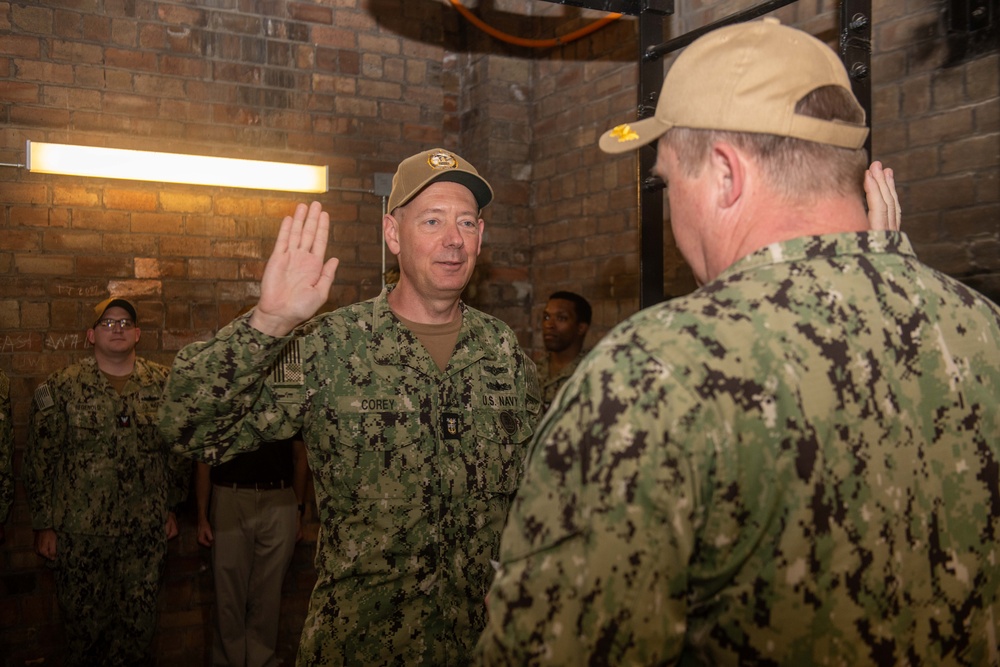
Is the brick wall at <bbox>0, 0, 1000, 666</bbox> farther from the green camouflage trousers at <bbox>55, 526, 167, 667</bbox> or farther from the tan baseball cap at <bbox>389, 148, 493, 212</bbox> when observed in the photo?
the tan baseball cap at <bbox>389, 148, 493, 212</bbox>

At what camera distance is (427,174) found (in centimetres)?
222

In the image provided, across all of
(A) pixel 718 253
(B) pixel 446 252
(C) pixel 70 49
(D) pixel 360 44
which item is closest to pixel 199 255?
(C) pixel 70 49

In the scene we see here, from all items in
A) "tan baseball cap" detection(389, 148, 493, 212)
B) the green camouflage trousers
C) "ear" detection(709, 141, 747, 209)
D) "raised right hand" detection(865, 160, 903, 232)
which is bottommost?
the green camouflage trousers

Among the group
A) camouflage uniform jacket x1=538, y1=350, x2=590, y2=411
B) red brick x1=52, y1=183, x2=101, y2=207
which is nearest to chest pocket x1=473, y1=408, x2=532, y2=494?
camouflage uniform jacket x1=538, y1=350, x2=590, y2=411

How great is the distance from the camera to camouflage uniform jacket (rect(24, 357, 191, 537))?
13.8ft

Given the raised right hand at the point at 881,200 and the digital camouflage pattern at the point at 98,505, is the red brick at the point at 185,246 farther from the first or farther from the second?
the raised right hand at the point at 881,200

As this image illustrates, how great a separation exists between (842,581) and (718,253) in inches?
15.9

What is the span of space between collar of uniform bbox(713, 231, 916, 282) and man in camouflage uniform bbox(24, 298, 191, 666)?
13.1 ft

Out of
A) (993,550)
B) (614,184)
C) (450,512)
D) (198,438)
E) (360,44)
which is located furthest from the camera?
(360,44)

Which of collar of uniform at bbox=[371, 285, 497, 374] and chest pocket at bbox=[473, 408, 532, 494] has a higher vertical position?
collar of uniform at bbox=[371, 285, 497, 374]

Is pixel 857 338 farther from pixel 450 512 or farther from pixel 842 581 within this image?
pixel 450 512

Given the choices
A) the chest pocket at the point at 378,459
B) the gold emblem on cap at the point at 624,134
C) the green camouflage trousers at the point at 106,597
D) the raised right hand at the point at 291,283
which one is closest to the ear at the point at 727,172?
the gold emblem on cap at the point at 624,134

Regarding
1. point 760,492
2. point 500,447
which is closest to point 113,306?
point 500,447

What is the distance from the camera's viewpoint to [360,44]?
514 cm
